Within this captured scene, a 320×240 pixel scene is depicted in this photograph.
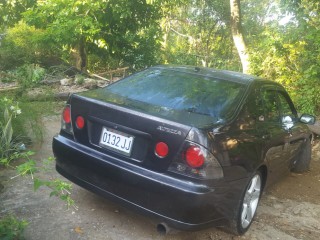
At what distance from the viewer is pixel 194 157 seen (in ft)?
8.80

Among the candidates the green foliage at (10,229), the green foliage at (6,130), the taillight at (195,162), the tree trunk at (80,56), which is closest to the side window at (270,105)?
the taillight at (195,162)

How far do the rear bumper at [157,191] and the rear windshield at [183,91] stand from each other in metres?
0.63

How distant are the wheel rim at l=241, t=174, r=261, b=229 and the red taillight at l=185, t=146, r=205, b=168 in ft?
2.84

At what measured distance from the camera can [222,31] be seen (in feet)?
58.5

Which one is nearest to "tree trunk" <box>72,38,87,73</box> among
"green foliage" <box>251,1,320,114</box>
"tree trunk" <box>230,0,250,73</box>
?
"tree trunk" <box>230,0,250,73</box>

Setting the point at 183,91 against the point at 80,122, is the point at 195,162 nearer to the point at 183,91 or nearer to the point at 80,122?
the point at 183,91

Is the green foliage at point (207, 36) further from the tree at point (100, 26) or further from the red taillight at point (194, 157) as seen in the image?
the red taillight at point (194, 157)

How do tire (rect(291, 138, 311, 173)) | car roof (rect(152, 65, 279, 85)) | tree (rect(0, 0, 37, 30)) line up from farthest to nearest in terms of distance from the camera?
tree (rect(0, 0, 37, 30)), tire (rect(291, 138, 311, 173)), car roof (rect(152, 65, 279, 85))

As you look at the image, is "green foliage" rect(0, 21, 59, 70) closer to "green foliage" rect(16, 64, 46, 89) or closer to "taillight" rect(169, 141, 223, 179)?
"green foliage" rect(16, 64, 46, 89)

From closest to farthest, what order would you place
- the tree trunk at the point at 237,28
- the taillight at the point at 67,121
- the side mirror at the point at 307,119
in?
the taillight at the point at 67,121 → the side mirror at the point at 307,119 → the tree trunk at the point at 237,28

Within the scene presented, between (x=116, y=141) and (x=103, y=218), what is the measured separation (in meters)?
0.89

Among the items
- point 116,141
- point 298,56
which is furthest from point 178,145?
point 298,56

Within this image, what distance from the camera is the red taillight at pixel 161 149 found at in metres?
2.75

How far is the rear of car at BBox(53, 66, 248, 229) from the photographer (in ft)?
8.84
